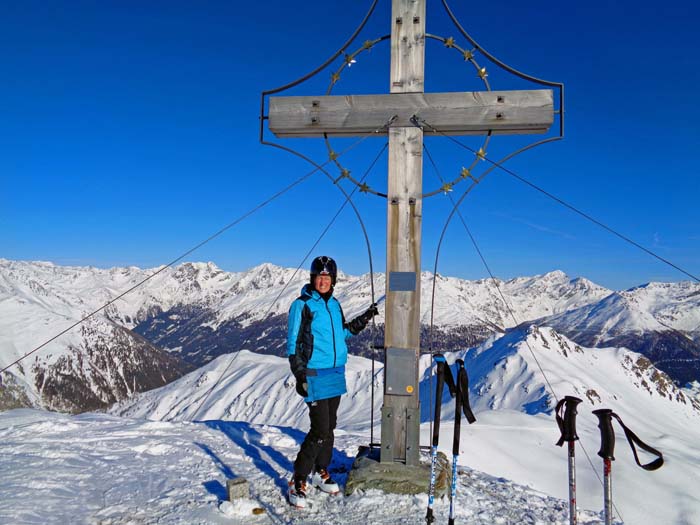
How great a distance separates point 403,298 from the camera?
633cm

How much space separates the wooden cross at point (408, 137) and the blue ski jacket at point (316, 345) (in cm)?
66

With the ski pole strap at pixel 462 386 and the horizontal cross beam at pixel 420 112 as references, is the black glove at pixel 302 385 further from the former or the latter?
the horizontal cross beam at pixel 420 112

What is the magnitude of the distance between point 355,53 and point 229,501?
19.5 feet

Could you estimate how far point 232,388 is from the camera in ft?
478

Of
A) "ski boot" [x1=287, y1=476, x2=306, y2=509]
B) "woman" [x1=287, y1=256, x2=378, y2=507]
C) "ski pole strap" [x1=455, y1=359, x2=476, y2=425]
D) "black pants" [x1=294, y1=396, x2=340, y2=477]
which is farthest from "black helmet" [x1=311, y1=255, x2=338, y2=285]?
"ski boot" [x1=287, y1=476, x2=306, y2=509]

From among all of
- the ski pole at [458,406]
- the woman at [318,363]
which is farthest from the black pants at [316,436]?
the ski pole at [458,406]

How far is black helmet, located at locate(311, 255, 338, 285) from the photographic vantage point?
6.39 m

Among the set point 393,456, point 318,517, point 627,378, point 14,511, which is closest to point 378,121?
point 393,456

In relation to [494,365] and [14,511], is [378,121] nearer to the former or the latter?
[14,511]

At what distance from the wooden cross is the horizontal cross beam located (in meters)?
0.01

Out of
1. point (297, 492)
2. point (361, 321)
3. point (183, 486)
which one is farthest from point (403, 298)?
point (183, 486)

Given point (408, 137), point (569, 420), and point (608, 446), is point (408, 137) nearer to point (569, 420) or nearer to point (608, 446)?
point (569, 420)

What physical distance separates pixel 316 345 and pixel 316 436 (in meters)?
1.12

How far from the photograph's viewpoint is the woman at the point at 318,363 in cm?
601
